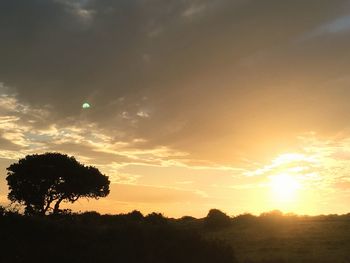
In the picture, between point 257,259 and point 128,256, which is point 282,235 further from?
point 128,256

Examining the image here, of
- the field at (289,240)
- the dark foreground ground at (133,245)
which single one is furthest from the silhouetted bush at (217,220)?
the dark foreground ground at (133,245)

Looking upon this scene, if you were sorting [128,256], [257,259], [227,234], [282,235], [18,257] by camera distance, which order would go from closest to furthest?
[18,257] < [128,256] < [257,259] < [282,235] < [227,234]

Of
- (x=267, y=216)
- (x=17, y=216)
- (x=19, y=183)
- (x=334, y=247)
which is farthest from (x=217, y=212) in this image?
(x=17, y=216)

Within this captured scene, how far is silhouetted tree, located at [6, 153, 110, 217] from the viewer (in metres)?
69.5

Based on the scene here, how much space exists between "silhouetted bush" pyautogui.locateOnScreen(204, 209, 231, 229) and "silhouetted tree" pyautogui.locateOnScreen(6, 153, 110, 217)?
75.9 feet

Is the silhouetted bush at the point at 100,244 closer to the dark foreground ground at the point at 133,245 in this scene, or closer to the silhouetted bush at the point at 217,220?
the dark foreground ground at the point at 133,245

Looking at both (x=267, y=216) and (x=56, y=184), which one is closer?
(x=267, y=216)

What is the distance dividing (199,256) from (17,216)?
10.6 metres

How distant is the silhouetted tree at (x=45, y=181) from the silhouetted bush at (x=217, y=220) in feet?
75.9

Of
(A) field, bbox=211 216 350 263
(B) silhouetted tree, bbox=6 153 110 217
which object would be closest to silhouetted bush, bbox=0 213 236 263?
(A) field, bbox=211 216 350 263

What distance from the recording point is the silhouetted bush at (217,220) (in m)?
55.7

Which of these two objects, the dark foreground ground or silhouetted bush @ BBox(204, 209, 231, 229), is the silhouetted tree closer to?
silhouetted bush @ BBox(204, 209, 231, 229)

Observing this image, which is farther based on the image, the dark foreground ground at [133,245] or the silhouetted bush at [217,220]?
the silhouetted bush at [217,220]

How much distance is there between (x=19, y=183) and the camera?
7025cm
